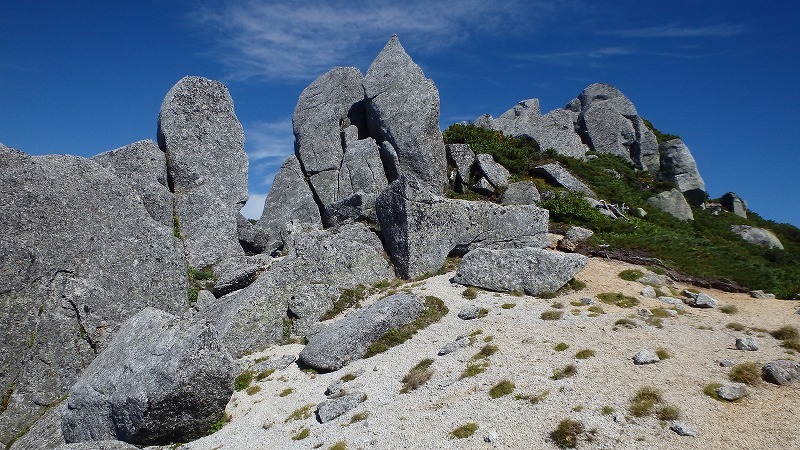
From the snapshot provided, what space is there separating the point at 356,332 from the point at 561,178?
77.1 feet

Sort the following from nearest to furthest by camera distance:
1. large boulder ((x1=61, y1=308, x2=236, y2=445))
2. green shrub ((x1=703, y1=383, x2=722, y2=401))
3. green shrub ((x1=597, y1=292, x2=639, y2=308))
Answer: green shrub ((x1=703, y1=383, x2=722, y2=401)) < large boulder ((x1=61, y1=308, x2=236, y2=445)) < green shrub ((x1=597, y1=292, x2=639, y2=308))

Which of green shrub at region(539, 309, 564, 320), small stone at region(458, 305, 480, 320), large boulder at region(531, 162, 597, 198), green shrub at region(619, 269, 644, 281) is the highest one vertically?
large boulder at region(531, 162, 597, 198)

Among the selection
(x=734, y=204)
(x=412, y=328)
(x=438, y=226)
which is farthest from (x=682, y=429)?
(x=734, y=204)

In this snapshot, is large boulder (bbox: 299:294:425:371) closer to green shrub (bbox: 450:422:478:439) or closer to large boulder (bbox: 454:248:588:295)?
large boulder (bbox: 454:248:588:295)

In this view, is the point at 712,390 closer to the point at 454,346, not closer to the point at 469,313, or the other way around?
the point at 454,346

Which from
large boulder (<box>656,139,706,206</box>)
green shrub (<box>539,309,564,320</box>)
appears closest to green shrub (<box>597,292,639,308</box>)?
green shrub (<box>539,309,564,320</box>)

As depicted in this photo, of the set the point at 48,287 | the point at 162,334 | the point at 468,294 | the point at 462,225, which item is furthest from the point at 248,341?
the point at 462,225

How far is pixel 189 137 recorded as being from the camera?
2580 cm

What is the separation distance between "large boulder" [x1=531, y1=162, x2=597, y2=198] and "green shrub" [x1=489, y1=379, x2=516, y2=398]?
918 inches

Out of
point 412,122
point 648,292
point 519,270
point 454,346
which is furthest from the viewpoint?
point 412,122

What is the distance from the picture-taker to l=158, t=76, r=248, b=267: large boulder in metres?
24.6

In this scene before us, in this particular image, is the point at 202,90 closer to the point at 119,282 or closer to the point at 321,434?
the point at 119,282

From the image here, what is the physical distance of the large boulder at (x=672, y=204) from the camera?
1626 inches

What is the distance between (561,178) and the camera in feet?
117
